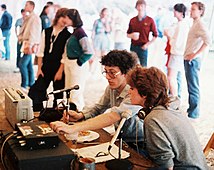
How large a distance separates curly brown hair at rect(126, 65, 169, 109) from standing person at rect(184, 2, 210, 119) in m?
2.69

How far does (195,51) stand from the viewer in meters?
4.44

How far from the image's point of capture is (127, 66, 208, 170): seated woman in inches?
66.3

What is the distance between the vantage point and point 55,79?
410 cm

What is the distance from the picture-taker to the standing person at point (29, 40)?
17.7 feet

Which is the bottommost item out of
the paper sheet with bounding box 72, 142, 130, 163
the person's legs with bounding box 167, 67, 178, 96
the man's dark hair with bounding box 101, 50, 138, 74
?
the person's legs with bounding box 167, 67, 178, 96

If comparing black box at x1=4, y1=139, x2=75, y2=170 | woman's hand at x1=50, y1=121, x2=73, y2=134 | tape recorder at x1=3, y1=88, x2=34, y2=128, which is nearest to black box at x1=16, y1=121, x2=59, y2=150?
black box at x1=4, y1=139, x2=75, y2=170

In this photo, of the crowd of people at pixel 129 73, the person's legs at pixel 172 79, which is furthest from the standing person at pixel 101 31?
the person's legs at pixel 172 79

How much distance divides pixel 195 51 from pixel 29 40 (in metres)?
2.41

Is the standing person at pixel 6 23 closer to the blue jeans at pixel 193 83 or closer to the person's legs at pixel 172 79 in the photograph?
the person's legs at pixel 172 79

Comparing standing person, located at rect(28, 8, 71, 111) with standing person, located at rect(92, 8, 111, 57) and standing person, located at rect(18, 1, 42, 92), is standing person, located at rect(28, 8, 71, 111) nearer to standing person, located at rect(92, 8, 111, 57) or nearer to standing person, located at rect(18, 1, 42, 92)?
standing person, located at rect(18, 1, 42, 92)

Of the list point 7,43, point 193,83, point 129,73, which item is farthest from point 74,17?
point 7,43

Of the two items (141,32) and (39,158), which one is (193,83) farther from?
(39,158)

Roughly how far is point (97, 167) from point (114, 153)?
0.19m

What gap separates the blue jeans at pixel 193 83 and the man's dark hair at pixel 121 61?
7.68 feet
